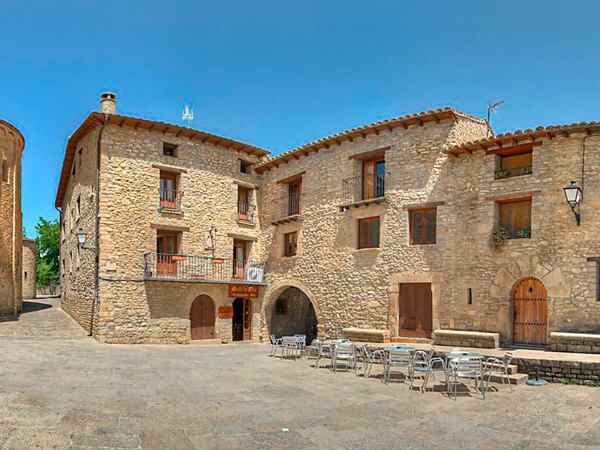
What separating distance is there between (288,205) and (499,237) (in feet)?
29.6

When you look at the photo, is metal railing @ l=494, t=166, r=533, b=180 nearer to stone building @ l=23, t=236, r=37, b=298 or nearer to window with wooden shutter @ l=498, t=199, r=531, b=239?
window with wooden shutter @ l=498, t=199, r=531, b=239

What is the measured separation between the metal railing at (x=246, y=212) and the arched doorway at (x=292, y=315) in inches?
137

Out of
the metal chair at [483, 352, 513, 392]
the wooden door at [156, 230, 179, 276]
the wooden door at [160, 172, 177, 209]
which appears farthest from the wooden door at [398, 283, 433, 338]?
the wooden door at [160, 172, 177, 209]

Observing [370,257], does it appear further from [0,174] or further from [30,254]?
[30,254]

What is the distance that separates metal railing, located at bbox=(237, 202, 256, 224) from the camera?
21422mm

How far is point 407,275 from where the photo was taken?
52.4 feet

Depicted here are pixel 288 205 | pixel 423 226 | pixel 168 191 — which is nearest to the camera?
pixel 423 226

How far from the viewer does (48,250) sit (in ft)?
125

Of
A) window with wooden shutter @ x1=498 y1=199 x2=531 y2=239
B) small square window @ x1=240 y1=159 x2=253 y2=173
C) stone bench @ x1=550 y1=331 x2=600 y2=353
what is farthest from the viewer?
small square window @ x1=240 y1=159 x2=253 y2=173

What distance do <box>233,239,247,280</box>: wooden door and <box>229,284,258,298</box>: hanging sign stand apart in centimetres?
44

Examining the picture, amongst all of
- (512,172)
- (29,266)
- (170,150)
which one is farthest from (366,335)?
(29,266)

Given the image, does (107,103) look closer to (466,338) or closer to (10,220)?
(10,220)

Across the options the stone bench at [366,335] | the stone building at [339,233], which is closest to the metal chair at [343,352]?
the stone bench at [366,335]

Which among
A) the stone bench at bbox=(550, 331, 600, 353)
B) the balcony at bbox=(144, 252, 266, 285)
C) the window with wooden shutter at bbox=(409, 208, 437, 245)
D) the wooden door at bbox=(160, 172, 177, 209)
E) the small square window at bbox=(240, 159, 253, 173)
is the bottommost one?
the stone bench at bbox=(550, 331, 600, 353)
